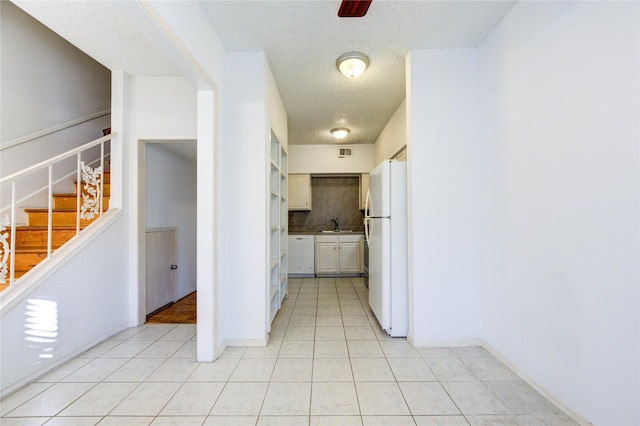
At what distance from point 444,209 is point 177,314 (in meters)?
3.29

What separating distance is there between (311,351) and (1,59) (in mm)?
3837

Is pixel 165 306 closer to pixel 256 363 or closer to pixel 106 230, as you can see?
pixel 106 230

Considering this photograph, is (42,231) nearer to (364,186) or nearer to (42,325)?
(42,325)

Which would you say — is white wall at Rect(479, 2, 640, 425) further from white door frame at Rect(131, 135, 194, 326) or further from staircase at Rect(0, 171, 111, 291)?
staircase at Rect(0, 171, 111, 291)

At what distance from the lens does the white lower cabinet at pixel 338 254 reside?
5023mm

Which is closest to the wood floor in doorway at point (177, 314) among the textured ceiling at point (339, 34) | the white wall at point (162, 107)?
the white wall at point (162, 107)

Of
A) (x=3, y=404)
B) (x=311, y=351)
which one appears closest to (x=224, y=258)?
(x=311, y=351)

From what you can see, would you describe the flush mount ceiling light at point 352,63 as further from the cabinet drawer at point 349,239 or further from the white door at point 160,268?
the cabinet drawer at point 349,239

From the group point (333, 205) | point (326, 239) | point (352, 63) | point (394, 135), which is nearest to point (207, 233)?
point (352, 63)

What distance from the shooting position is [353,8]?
1.76 meters

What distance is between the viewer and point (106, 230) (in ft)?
8.17

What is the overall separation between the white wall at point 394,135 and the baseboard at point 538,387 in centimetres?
236

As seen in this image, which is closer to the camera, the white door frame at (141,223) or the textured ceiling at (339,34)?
the textured ceiling at (339,34)

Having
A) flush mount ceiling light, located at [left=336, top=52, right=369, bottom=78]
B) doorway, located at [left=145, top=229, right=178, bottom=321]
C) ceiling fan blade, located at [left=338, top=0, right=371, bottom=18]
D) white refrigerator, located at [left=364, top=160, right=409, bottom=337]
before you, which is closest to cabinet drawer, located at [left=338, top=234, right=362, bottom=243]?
white refrigerator, located at [left=364, top=160, right=409, bottom=337]
